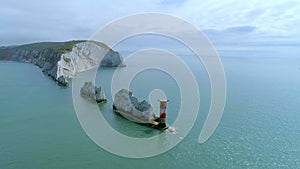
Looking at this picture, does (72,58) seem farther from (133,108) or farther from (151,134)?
(151,134)

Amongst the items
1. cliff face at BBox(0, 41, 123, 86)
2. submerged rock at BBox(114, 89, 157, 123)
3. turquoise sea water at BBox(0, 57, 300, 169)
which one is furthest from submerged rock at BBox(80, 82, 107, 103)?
Answer: cliff face at BBox(0, 41, 123, 86)

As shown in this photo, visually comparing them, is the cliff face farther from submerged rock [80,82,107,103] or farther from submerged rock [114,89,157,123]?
submerged rock [114,89,157,123]

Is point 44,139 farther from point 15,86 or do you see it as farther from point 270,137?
point 15,86

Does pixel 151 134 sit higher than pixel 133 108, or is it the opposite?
pixel 133 108

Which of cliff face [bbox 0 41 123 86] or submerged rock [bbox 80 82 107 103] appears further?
cliff face [bbox 0 41 123 86]

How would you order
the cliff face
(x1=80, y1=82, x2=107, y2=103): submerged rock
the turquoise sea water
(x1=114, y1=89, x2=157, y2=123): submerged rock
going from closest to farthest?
the turquoise sea water, (x1=114, y1=89, x2=157, y2=123): submerged rock, (x1=80, y1=82, x2=107, y2=103): submerged rock, the cliff face

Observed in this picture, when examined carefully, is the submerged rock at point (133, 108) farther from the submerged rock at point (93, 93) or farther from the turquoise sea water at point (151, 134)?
the submerged rock at point (93, 93)

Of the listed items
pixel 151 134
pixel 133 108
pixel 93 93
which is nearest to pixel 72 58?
pixel 93 93
